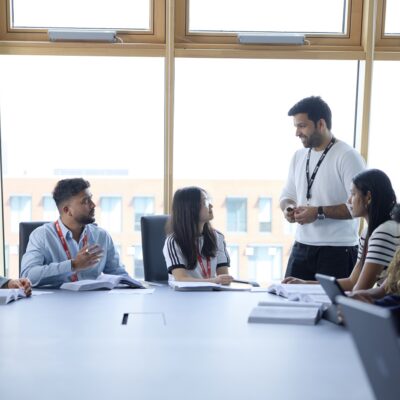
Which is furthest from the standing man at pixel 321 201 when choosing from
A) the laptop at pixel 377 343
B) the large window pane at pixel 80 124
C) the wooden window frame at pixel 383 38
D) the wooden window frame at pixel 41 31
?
the laptop at pixel 377 343

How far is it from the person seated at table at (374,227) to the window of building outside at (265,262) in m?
1.76

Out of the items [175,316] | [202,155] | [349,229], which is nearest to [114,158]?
[202,155]

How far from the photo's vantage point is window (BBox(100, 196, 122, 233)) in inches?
181

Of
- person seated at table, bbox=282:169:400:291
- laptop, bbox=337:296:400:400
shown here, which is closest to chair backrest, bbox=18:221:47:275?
person seated at table, bbox=282:169:400:291

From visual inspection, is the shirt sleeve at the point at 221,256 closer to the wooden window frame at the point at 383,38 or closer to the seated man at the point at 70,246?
the seated man at the point at 70,246

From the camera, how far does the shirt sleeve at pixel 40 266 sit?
294 cm

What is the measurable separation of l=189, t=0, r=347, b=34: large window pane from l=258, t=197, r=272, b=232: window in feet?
4.54

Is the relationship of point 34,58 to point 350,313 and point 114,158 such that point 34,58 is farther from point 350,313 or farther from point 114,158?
point 350,313

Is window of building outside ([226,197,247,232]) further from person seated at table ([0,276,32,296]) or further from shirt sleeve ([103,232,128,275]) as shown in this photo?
person seated at table ([0,276,32,296])

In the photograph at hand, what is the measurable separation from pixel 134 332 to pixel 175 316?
31cm

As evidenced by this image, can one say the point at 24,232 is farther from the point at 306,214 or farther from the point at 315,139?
the point at 315,139

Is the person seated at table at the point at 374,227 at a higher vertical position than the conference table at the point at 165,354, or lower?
higher

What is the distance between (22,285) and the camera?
2.75 meters

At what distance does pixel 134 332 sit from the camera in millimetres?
2127
